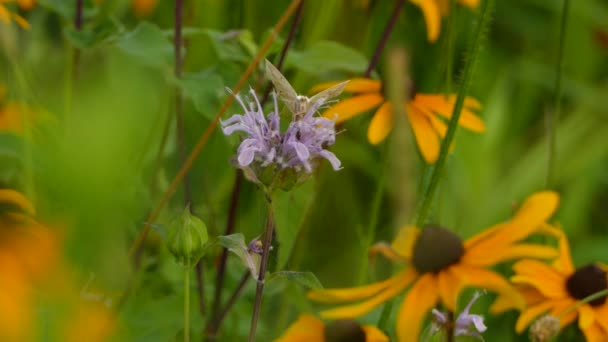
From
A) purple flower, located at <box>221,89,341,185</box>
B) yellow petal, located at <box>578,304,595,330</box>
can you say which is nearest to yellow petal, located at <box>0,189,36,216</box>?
purple flower, located at <box>221,89,341,185</box>

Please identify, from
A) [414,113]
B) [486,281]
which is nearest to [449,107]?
[414,113]

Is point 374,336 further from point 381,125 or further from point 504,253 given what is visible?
point 381,125

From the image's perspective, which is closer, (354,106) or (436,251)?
(436,251)

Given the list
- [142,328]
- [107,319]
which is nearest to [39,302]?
[107,319]

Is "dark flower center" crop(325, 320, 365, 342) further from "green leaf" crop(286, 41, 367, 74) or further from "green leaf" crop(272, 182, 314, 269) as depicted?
"green leaf" crop(286, 41, 367, 74)

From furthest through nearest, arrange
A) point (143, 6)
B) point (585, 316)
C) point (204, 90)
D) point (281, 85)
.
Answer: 1. point (143, 6)
2. point (204, 90)
3. point (585, 316)
4. point (281, 85)
